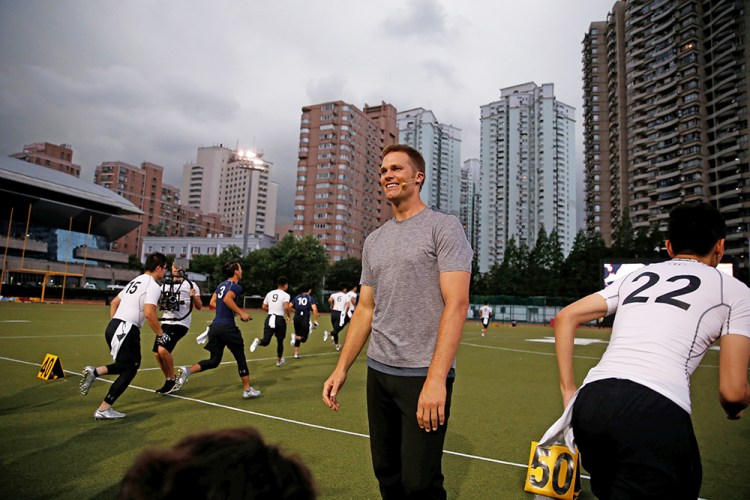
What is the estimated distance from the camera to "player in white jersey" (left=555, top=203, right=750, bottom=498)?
1775 mm

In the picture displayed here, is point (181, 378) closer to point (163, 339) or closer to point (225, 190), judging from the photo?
point (163, 339)

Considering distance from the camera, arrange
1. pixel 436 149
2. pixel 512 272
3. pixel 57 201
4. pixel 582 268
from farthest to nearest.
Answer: pixel 436 149 → pixel 57 201 → pixel 512 272 → pixel 582 268

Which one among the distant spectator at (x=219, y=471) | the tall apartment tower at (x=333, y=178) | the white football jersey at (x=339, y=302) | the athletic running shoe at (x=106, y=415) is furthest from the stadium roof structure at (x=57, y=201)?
the distant spectator at (x=219, y=471)

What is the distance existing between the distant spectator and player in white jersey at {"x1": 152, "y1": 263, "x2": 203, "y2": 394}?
7252mm

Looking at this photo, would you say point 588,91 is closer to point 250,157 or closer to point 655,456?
point 250,157

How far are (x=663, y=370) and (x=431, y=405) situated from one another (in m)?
1.00

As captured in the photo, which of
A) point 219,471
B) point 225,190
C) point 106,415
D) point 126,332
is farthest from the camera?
point 225,190

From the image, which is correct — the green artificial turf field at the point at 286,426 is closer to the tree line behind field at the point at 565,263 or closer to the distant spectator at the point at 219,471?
the distant spectator at the point at 219,471

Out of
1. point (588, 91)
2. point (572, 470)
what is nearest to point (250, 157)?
point (572, 470)

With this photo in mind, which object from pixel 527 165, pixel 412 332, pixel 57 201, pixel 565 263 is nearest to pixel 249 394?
pixel 412 332

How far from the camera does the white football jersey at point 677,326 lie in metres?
1.93

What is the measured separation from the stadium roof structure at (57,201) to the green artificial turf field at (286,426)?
225 ft

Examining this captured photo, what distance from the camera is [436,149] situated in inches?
5797

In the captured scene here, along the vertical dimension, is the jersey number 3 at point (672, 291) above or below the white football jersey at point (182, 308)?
above
